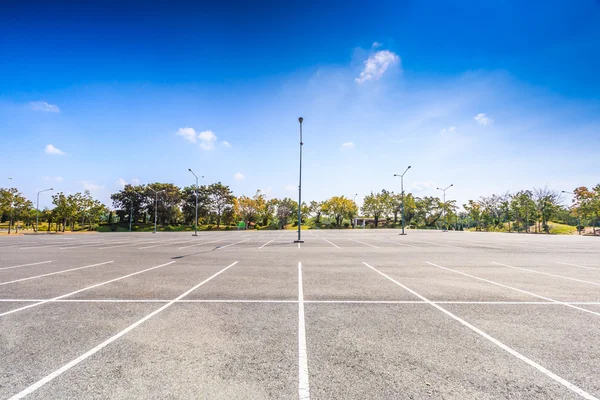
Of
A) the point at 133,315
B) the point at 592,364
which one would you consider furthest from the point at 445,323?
the point at 133,315

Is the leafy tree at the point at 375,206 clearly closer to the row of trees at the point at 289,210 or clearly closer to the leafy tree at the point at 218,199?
the row of trees at the point at 289,210

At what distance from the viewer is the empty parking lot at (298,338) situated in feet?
9.80

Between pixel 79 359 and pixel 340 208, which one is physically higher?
pixel 340 208

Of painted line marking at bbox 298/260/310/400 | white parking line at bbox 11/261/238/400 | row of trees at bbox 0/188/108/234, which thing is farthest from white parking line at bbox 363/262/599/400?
row of trees at bbox 0/188/108/234

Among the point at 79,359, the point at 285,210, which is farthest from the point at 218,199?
the point at 79,359

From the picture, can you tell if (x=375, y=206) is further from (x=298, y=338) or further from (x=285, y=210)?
(x=298, y=338)

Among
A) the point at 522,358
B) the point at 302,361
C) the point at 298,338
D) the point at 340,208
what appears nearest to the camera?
the point at 302,361

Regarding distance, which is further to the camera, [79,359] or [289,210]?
[289,210]

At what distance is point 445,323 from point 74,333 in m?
6.26

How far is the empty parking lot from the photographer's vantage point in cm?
299

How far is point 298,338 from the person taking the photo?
166 inches

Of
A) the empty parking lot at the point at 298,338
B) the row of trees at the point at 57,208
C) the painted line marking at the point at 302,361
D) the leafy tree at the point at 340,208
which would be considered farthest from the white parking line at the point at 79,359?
the leafy tree at the point at 340,208

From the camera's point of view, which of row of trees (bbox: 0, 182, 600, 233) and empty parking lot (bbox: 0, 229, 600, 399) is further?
row of trees (bbox: 0, 182, 600, 233)

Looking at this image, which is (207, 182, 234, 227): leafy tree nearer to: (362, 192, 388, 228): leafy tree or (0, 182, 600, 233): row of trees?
(0, 182, 600, 233): row of trees
